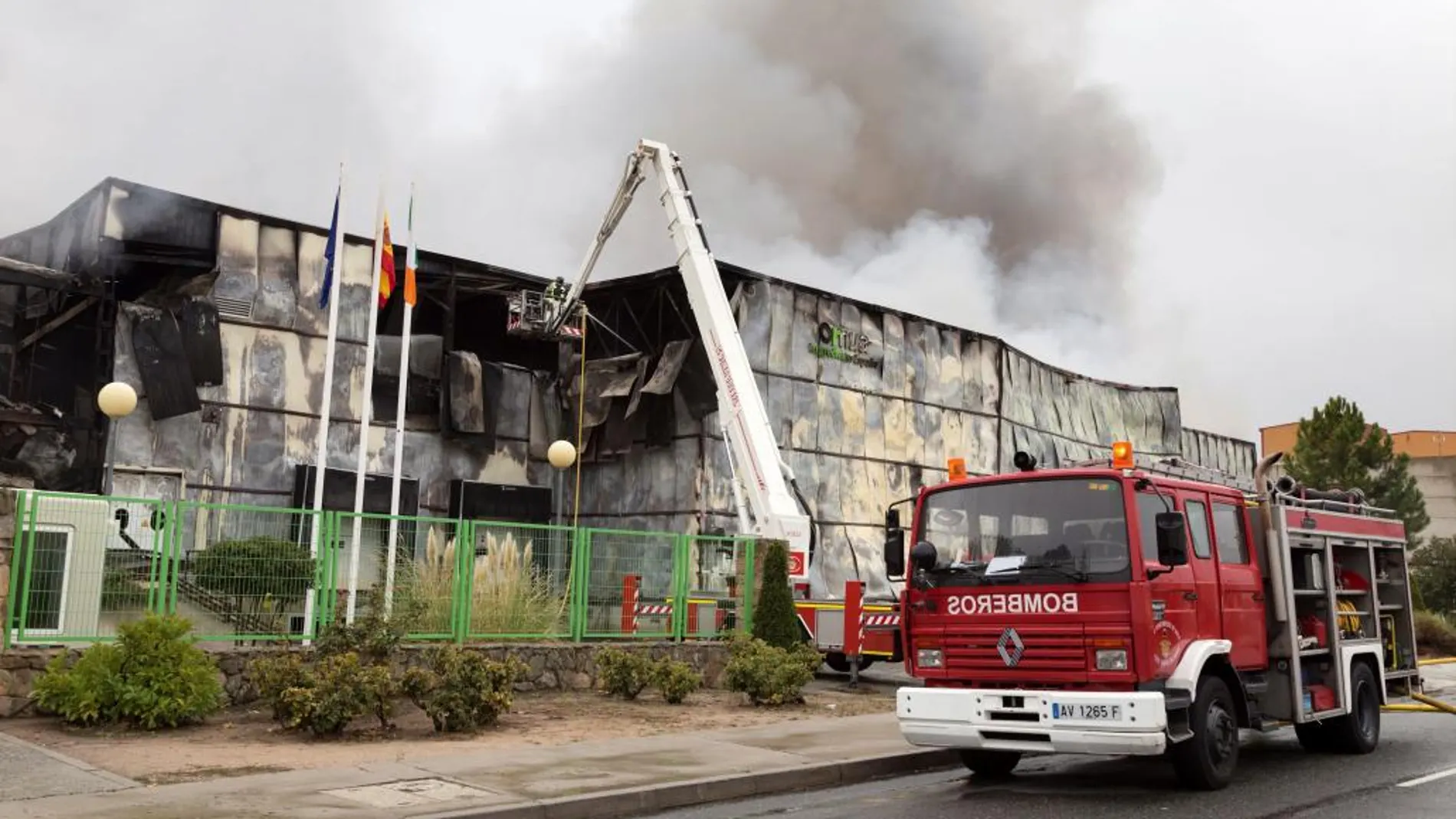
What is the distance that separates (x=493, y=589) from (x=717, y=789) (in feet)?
21.4

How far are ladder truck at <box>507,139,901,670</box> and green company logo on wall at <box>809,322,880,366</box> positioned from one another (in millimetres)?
6797

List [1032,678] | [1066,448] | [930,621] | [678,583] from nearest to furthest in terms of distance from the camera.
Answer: [1032,678], [930,621], [678,583], [1066,448]

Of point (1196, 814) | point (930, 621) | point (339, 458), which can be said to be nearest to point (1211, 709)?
point (1196, 814)

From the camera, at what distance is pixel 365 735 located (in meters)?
11.0

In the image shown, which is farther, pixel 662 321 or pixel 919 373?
pixel 919 373

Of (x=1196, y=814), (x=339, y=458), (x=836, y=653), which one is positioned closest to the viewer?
(x=1196, y=814)

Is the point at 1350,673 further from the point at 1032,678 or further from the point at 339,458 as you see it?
the point at 339,458

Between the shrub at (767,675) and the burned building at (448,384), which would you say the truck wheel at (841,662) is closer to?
the shrub at (767,675)

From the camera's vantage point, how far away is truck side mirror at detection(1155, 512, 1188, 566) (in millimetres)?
8266

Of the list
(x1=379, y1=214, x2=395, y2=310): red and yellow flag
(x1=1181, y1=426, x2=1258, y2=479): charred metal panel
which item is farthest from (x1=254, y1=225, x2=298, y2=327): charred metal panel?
(x1=1181, y1=426, x2=1258, y2=479): charred metal panel

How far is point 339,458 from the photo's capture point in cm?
2631

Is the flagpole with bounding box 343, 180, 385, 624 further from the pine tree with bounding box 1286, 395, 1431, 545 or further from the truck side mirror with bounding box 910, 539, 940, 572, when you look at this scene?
the pine tree with bounding box 1286, 395, 1431, 545

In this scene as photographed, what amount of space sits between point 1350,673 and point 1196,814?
12.0 ft

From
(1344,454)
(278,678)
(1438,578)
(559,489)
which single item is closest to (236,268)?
(559,489)
